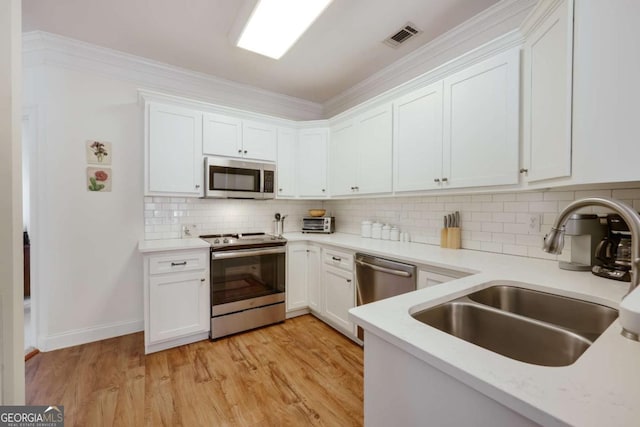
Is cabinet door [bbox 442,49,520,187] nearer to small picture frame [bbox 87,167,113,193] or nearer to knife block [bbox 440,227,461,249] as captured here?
knife block [bbox 440,227,461,249]

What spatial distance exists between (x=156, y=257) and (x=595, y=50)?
9.84 ft

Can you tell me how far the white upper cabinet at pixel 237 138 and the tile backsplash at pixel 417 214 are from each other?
610 millimetres

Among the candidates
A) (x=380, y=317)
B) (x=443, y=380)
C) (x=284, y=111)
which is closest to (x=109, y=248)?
(x=284, y=111)

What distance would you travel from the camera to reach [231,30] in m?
2.32

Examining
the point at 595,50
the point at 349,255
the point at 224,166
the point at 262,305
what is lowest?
the point at 262,305

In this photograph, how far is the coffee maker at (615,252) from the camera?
4.45 feet

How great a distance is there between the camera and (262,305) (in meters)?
2.82

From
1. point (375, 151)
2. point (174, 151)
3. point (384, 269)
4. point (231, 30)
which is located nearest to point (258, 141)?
point (174, 151)

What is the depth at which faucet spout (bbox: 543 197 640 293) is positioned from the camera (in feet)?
2.65

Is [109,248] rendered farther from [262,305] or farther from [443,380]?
[443,380]

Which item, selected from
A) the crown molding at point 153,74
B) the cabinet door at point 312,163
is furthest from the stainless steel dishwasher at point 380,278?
the crown molding at point 153,74

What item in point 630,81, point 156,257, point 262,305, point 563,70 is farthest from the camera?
point 262,305

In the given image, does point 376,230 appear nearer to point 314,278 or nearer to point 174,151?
point 314,278

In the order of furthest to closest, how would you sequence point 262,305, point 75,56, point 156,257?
point 262,305
point 75,56
point 156,257
